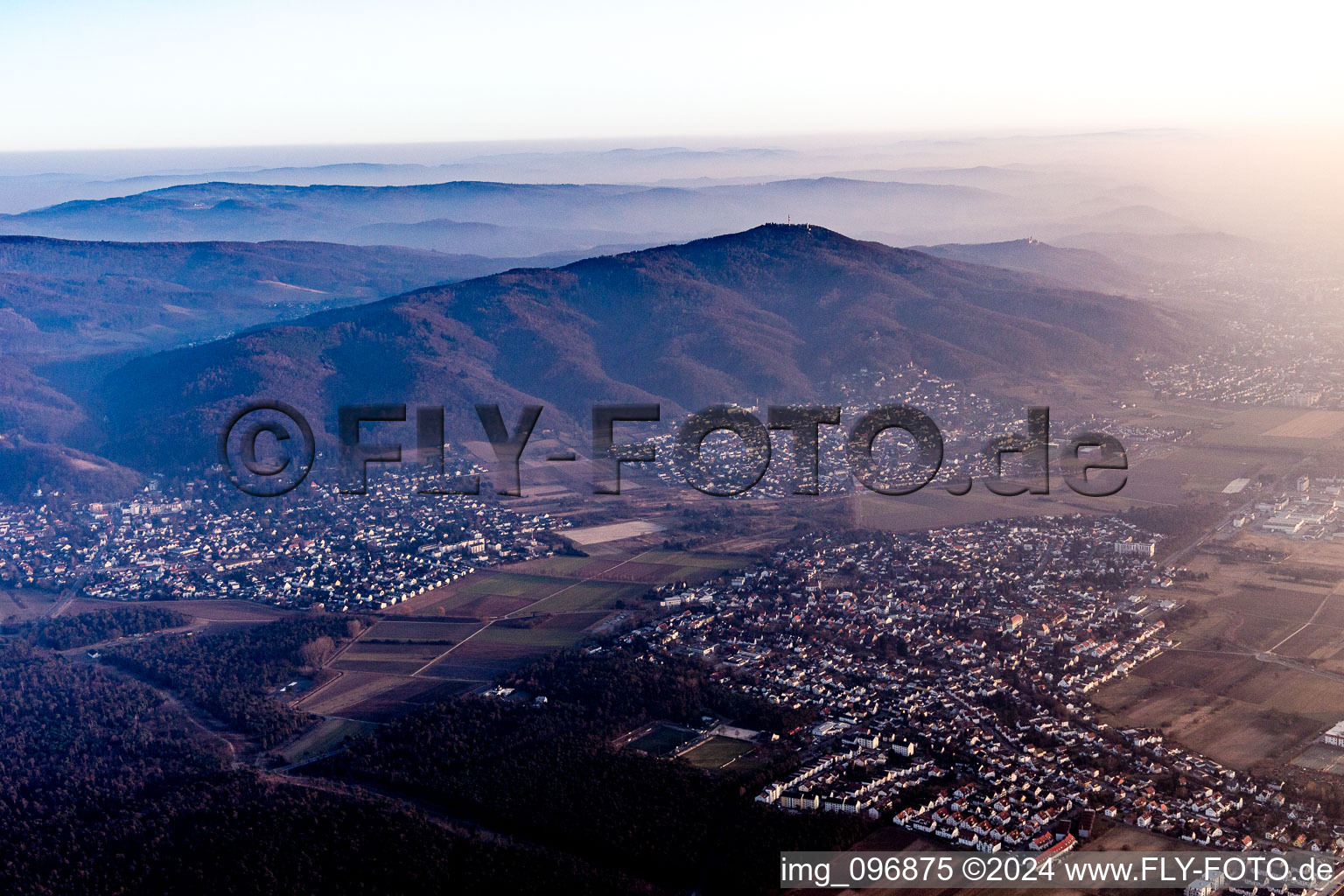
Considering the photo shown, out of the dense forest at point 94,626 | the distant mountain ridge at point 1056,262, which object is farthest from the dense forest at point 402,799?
the distant mountain ridge at point 1056,262

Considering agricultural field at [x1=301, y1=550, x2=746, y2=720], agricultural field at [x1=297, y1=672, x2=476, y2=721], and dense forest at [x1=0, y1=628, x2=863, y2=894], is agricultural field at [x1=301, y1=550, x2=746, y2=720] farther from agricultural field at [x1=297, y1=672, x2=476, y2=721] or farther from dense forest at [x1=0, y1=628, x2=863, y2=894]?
dense forest at [x1=0, y1=628, x2=863, y2=894]

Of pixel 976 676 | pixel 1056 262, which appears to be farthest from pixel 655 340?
pixel 1056 262

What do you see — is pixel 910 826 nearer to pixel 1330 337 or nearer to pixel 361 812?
pixel 361 812

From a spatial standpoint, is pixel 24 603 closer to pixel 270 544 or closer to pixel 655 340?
pixel 270 544

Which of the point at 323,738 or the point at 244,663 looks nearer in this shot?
the point at 323,738

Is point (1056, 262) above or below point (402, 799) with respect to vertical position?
above

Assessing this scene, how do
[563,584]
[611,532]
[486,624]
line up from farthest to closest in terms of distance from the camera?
[611,532] → [563,584] → [486,624]

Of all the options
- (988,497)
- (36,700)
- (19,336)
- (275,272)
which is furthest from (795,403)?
(275,272)
